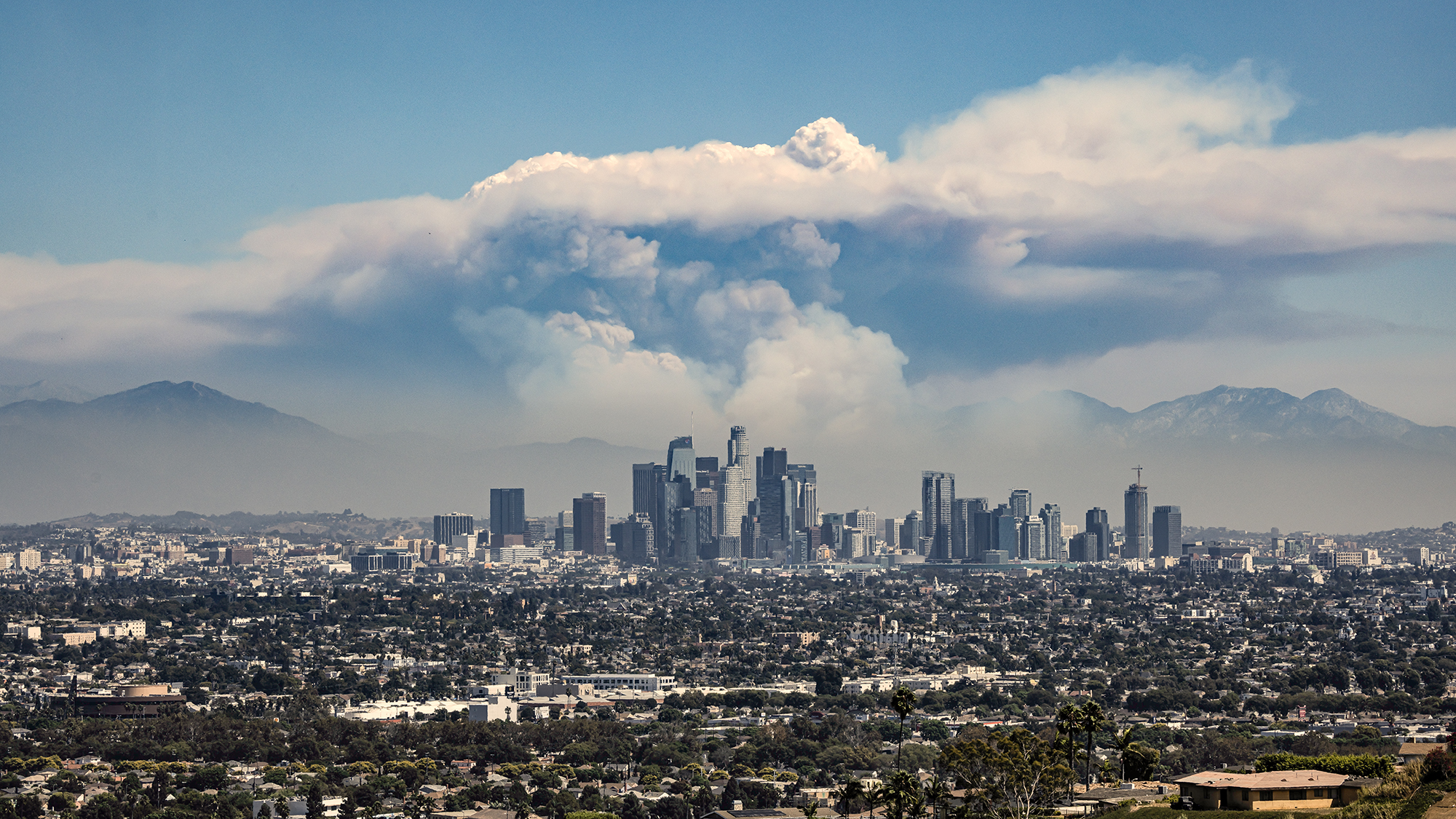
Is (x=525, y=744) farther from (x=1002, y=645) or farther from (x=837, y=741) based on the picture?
(x=1002, y=645)

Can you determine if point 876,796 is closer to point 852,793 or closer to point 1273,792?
point 852,793

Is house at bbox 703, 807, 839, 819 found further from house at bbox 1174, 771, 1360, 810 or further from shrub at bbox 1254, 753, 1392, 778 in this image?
house at bbox 1174, 771, 1360, 810

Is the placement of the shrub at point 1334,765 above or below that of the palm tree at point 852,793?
above

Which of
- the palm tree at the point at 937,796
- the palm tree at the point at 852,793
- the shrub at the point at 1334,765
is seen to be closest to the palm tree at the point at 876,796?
the palm tree at the point at 852,793

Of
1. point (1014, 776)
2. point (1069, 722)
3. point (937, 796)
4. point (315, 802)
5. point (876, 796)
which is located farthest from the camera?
point (315, 802)

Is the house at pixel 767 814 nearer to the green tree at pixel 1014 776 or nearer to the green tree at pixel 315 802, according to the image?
the green tree at pixel 1014 776

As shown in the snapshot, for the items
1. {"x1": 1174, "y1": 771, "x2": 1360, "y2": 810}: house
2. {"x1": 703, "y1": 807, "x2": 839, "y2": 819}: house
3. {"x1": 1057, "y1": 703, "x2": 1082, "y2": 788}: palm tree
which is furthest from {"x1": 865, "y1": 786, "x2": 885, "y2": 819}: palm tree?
{"x1": 1174, "y1": 771, "x2": 1360, "y2": 810}: house

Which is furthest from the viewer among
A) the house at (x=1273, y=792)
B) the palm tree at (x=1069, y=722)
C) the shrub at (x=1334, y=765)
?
the palm tree at (x=1069, y=722)

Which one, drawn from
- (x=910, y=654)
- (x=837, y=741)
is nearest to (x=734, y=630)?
(x=910, y=654)

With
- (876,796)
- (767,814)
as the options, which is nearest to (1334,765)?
(876,796)
